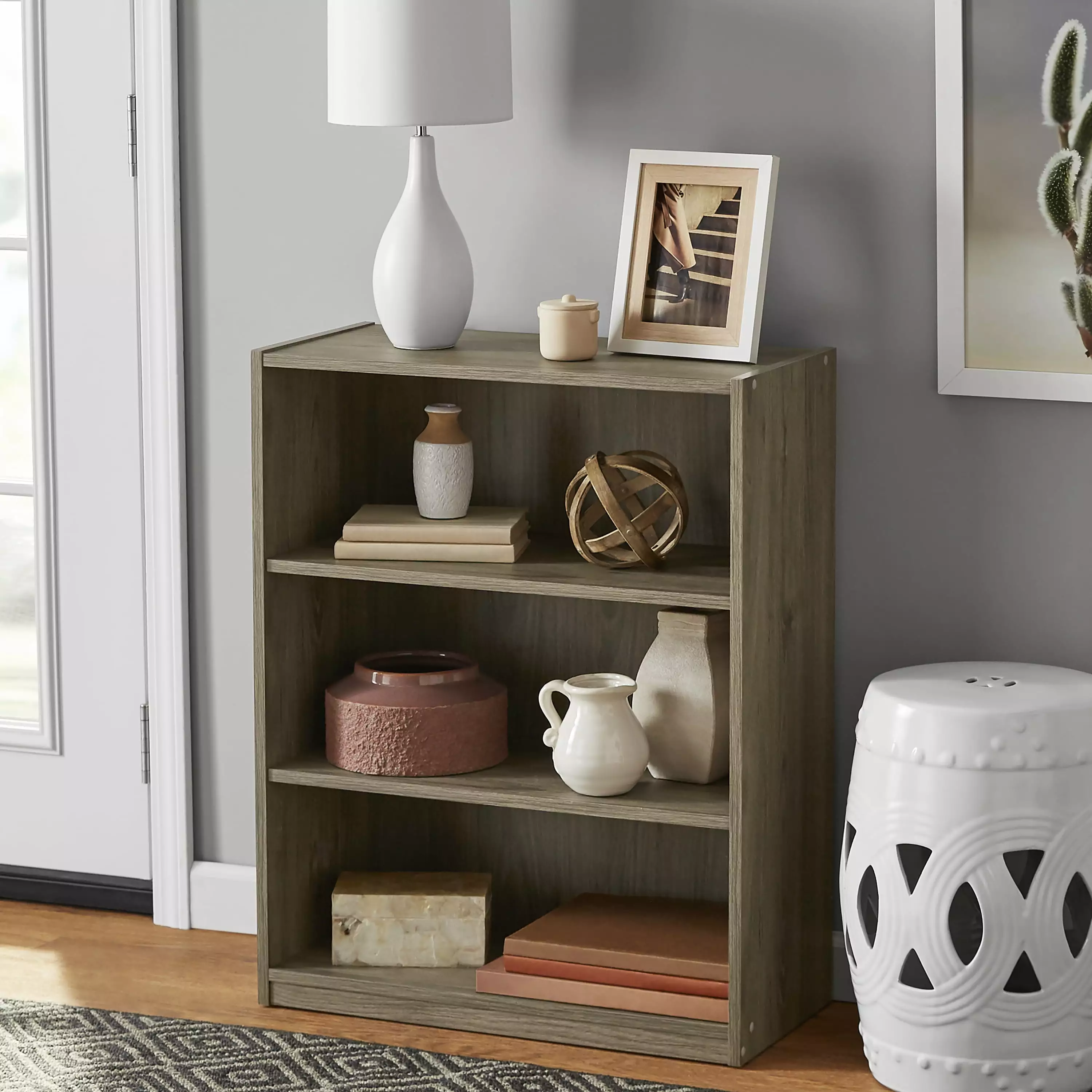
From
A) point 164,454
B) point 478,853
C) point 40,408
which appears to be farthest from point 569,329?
point 40,408

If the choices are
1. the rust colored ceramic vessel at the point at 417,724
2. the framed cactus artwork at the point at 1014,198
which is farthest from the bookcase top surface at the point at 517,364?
the rust colored ceramic vessel at the point at 417,724

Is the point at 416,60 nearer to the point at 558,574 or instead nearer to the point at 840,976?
the point at 558,574

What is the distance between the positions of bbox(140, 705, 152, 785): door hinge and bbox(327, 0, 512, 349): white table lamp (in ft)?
2.76

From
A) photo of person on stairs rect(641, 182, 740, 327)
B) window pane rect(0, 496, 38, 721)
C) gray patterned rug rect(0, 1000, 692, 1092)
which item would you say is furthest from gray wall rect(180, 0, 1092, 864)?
gray patterned rug rect(0, 1000, 692, 1092)

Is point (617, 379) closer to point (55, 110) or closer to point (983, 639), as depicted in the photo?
point (983, 639)

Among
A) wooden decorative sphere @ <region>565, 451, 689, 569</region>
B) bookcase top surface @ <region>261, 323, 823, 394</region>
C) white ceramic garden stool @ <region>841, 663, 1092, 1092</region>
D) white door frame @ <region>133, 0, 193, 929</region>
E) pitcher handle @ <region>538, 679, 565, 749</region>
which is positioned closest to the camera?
white ceramic garden stool @ <region>841, 663, 1092, 1092</region>

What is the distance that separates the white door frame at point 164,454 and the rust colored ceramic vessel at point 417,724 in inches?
16.7

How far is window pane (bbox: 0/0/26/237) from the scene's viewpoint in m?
2.87

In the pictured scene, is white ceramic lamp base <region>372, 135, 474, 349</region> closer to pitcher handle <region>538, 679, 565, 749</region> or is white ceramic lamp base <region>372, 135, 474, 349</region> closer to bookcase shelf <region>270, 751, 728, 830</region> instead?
pitcher handle <region>538, 679, 565, 749</region>

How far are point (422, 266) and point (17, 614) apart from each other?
3.44ft

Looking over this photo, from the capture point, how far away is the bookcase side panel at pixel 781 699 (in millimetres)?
2330

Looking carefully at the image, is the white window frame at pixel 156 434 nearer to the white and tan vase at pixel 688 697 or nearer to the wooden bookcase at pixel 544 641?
the wooden bookcase at pixel 544 641

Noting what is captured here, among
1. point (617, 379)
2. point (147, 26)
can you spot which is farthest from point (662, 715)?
point (147, 26)

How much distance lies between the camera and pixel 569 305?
242 centimetres
